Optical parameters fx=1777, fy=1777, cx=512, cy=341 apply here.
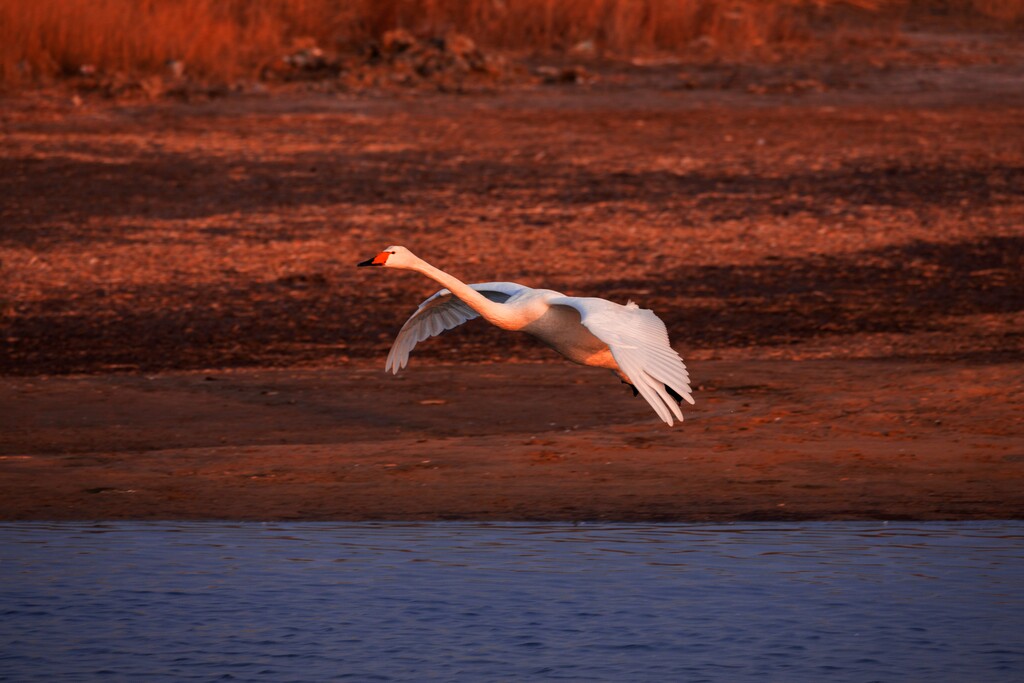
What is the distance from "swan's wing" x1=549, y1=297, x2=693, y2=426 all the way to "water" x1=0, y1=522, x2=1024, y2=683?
0.59 m

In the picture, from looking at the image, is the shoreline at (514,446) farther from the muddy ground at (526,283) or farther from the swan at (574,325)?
the swan at (574,325)

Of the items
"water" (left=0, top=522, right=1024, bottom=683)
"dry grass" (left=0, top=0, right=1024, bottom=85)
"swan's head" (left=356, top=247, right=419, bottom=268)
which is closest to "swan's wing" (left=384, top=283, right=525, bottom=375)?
"swan's head" (left=356, top=247, right=419, bottom=268)

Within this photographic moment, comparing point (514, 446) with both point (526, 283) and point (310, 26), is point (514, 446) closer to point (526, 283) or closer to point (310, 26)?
point (526, 283)

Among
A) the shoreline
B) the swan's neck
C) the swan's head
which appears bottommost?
the shoreline

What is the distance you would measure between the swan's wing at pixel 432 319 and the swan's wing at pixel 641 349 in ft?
3.20

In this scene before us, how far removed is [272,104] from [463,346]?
8.95m

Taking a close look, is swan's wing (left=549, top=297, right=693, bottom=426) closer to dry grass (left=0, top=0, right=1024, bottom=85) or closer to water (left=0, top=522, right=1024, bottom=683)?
water (left=0, top=522, right=1024, bottom=683)

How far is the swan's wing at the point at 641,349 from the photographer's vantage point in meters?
6.30

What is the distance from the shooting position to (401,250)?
7.74 m

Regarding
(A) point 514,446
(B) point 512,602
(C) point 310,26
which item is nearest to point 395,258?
(A) point 514,446

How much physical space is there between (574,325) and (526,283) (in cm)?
488

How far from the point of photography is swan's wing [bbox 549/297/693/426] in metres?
6.30

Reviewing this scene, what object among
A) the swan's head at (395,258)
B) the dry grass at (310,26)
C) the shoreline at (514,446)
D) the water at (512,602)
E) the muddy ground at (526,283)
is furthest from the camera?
the dry grass at (310,26)

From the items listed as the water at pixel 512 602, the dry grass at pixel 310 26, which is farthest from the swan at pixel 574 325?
the dry grass at pixel 310 26
